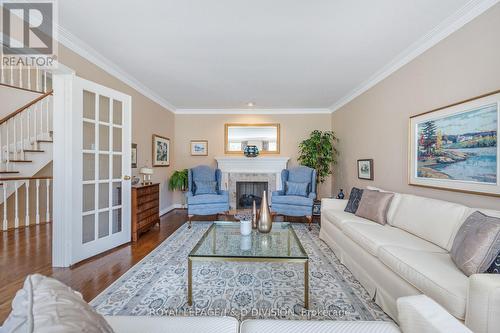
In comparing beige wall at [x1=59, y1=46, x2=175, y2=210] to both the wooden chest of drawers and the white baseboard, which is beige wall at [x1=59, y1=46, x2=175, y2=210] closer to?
the white baseboard

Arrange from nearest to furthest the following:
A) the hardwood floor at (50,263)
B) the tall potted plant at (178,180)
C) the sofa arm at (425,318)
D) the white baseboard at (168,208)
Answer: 1. the sofa arm at (425,318)
2. the hardwood floor at (50,263)
3. the white baseboard at (168,208)
4. the tall potted plant at (178,180)

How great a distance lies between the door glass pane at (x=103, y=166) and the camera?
290 cm

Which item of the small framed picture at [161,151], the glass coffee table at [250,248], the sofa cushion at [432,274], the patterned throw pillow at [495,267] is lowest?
the glass coffee table at [250,248]

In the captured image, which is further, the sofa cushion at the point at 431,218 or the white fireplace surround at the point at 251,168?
the white fireplace surround at the point at 251,168

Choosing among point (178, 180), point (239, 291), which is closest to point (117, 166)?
point (178, 180)

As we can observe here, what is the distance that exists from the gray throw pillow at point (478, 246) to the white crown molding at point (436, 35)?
5.92 feet

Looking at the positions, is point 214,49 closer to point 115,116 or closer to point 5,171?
point 115,116

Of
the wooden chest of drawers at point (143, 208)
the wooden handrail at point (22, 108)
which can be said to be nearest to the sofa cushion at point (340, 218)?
the wooden chest of drawers at point (143, 208)

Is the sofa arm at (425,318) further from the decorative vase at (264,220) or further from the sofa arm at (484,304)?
the decorative vase at (264,220)

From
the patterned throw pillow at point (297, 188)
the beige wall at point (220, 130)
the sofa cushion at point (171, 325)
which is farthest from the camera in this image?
the beige wall at point (220, 130)

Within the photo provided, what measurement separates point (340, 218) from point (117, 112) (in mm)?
3327

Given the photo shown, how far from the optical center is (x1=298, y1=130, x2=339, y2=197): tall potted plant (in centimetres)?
507

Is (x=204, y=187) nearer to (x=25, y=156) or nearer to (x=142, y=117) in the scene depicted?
(x=142, y=117)

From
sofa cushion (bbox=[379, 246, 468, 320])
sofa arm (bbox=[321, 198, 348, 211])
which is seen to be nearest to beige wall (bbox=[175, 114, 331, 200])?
sofa arm (bbox=[321, 198, 348, 211])
